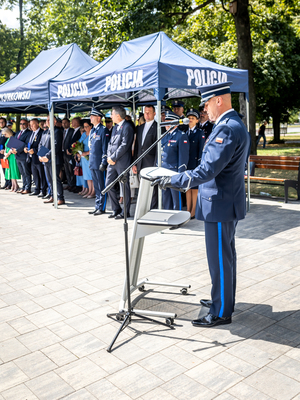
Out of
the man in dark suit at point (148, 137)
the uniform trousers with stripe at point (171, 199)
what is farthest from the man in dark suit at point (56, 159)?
the uniform trousers with stripe at point (171, 199)

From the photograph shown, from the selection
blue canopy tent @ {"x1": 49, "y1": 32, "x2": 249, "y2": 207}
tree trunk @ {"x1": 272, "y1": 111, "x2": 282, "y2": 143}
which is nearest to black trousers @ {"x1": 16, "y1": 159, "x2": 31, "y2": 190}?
blue canopy tent @ {"x1": 49, "y1": 32, "x2": 249, "y2": 207}

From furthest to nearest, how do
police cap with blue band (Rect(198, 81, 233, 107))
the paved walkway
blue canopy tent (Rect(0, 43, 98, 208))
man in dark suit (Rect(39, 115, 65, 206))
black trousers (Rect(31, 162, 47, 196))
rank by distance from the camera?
black trousers (Rect(31, 162, 47, 196)), man in dark suit (Rect(39, 115, 65, 206)), blue canopy tent (Rect(0, 43, 98, 208)), police cap with blue band (Rect(198, 81, 233, 107)), the paved walkway

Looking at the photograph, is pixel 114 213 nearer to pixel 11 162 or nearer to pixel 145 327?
pixel 145 327

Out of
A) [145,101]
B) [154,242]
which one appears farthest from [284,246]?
[145,101]

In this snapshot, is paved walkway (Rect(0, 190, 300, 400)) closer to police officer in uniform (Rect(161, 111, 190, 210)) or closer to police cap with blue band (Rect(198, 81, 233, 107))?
police officer in uniform (Rect(161, 111, 190, 210))

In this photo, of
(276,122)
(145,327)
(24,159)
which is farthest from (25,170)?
(276,122)

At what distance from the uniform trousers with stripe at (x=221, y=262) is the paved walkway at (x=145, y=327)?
0.78 feet

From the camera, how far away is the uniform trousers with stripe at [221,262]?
3670 millimetres

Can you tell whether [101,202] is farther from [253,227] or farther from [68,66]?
[68,66]

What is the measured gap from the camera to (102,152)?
9188 millimetres

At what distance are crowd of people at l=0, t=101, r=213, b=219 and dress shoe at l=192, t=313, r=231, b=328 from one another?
1997 mm

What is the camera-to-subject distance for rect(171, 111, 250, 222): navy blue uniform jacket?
11.2ft

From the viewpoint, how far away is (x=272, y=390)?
9.26 ft

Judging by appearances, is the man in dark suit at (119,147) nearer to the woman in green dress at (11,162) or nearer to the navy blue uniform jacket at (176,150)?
the navy blue uniform jacket at (176,150)
